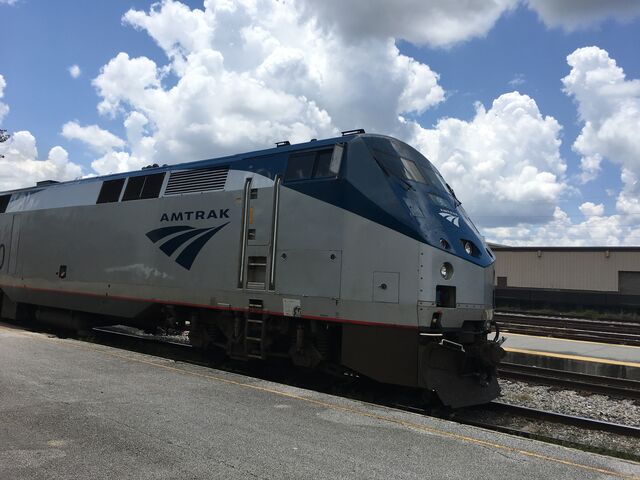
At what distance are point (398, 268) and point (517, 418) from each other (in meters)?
2.81

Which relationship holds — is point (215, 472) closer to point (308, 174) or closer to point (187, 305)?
point (308, 174)

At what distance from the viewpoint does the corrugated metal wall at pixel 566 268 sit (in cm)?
3080

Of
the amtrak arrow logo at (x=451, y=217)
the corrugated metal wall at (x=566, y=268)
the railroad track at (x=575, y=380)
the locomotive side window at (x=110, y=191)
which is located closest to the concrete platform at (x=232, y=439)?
the amtrak arrow logo at (x=451, y=217)

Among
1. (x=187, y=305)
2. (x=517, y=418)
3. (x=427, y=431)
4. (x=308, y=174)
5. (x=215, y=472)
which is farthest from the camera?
(x=187, y=305)

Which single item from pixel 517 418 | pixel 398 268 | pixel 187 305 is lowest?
pixel 517 418

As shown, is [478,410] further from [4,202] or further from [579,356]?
[4,202]

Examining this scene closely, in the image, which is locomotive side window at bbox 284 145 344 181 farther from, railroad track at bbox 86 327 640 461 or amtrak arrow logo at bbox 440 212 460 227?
railroad track at bbox 86 327 640 461

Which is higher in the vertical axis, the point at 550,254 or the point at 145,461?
the point at 550,254

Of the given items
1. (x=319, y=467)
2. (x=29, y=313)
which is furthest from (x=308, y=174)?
(x=29, y=313)

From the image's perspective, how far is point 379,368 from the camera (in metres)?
6.95

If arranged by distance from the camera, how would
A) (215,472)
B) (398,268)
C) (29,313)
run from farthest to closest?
(29,313)
(398,268)
(215,472)

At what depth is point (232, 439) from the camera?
4.92 metres

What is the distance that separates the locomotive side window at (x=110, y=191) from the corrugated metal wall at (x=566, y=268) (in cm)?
2878

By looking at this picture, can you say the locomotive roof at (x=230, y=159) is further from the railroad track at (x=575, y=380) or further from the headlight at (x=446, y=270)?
the railroad track at (x=575, y=380)
